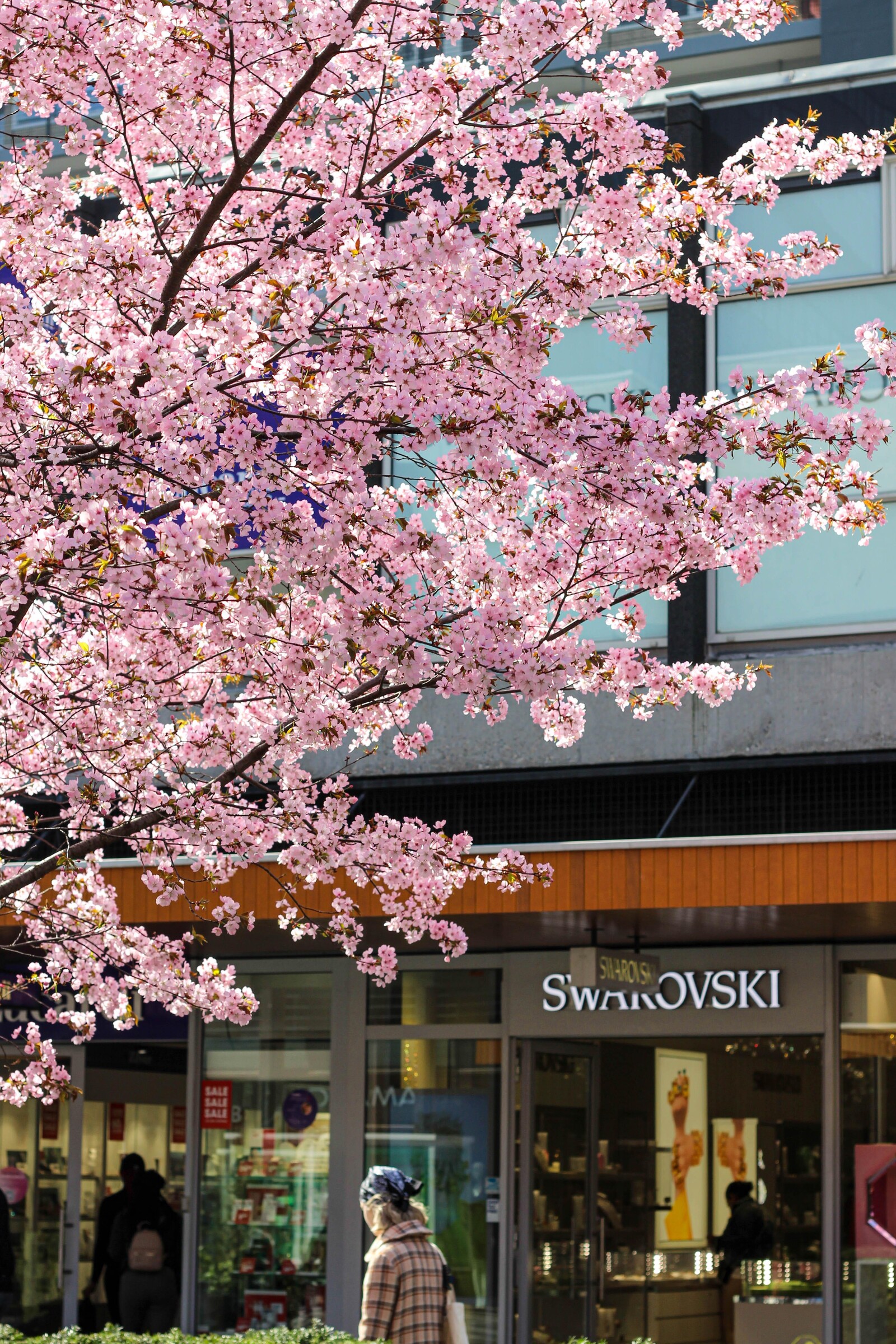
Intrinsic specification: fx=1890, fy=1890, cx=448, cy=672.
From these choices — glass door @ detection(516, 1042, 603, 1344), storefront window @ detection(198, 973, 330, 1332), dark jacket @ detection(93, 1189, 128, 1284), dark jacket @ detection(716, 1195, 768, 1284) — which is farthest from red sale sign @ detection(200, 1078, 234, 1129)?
dark jacket @ detection(716, 1195, 768, 1284)

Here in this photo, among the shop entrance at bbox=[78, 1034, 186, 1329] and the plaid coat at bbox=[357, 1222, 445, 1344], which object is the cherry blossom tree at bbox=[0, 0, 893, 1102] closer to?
the plaid coat at bbox=[357, 1222, 445, 1344]

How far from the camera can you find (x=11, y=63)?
6086 mm

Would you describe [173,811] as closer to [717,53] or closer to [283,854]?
[283,854]

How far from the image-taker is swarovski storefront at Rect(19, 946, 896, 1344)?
11984 mm

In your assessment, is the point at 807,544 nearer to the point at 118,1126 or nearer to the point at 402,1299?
the point at 402,1299

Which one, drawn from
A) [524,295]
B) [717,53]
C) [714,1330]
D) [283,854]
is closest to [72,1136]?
[714,1330]

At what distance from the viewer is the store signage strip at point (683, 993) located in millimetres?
12211

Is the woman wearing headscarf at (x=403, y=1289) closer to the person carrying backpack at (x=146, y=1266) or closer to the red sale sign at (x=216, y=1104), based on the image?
the person carrying backpack at (x=146, y=1266)

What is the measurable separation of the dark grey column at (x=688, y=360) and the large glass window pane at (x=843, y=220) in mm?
628

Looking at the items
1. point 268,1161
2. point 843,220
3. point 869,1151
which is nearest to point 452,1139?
point 268,1161

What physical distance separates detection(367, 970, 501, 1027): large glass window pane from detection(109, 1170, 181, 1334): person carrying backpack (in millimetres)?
1952

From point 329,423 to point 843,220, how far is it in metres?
7.40

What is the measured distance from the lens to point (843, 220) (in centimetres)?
1231

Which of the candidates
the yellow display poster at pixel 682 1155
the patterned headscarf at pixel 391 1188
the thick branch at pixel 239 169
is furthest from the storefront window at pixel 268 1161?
the thick branch at pixel 239 169
